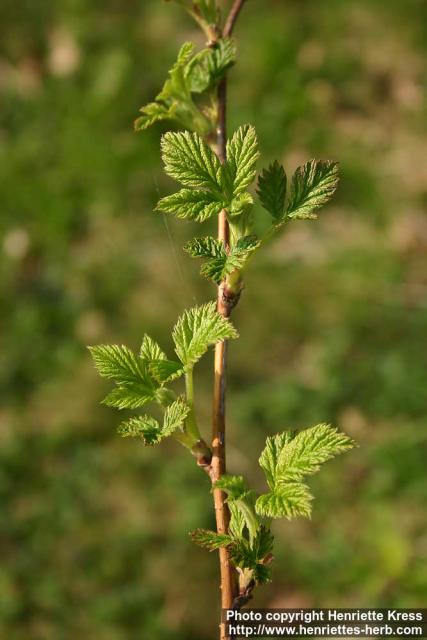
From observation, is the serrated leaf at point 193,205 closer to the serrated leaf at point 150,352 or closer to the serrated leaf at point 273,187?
the serrated leaf at point 273,187

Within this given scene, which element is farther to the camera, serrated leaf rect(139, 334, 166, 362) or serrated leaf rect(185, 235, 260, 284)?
serrated leaf rect(139, 334, 166, 362)

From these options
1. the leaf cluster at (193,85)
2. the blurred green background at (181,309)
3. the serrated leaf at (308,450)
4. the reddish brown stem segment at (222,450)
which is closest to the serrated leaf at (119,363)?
the reddish brown stem segment at (222,450)

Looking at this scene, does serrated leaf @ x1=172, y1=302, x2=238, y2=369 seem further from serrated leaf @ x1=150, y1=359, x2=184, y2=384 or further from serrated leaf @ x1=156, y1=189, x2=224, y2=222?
serrated leaf @ x1=156, y1=189, x2=224, y2=222

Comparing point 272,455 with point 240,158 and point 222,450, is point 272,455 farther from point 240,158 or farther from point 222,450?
point 240,158

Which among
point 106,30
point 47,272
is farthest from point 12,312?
point 106,30

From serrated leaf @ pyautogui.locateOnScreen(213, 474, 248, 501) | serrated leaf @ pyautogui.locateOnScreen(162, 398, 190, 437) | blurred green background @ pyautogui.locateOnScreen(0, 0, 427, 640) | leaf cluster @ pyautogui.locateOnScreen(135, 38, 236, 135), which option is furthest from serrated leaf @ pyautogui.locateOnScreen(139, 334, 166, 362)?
blurred green background @ pyautogui.locateOnScreen(0, 0, 427, 640)

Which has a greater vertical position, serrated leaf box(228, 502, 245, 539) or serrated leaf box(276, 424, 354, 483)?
serrated leaf box(276, 424, 354, 483)
